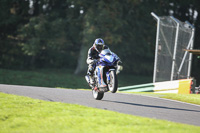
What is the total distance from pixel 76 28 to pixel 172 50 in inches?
760

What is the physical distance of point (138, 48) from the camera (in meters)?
39.0

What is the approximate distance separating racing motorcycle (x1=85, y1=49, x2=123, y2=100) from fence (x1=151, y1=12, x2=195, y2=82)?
7924 mm

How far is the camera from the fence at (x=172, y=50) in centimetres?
1858

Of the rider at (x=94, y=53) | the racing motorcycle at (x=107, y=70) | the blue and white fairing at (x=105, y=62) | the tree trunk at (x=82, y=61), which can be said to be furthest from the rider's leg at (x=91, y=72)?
the tree trunk at (x=82, y=61)

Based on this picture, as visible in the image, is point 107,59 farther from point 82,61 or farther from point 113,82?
point 82,61

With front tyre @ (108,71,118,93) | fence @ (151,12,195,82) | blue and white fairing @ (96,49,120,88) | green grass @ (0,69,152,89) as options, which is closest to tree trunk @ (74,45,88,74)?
green grass @ (0,69,152,89)

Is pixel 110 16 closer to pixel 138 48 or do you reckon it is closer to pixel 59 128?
pixel 138 48

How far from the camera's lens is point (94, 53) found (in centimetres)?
1205

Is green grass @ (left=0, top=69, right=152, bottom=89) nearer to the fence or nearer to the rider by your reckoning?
the fence

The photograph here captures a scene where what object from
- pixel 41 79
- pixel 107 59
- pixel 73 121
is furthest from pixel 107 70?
pixel 41 79

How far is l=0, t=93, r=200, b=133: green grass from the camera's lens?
7148 mm

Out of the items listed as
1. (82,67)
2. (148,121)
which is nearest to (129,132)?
(148,121)

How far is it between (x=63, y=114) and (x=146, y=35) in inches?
1220

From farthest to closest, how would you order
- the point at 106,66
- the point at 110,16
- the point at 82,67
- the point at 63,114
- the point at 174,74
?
1. the point at 82,67
2. the point at 110,16
3. the point at 174,74
4. the point at 106,66
5. the point at 63,114
